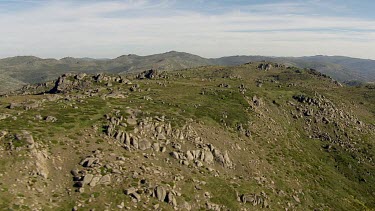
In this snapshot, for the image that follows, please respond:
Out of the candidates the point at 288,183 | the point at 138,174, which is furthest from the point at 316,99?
the point at 138,174

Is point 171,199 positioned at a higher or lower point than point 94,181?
lower

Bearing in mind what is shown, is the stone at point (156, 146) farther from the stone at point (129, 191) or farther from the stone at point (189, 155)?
the stone at point (129, 191)

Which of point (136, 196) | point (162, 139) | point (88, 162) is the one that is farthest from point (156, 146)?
point (136, 196)

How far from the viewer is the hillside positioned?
62000 mm

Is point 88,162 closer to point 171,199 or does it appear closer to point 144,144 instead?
point 144,144

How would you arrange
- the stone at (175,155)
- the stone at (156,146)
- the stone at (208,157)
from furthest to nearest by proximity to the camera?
the stone at (208,157) < the stone at (156,146) < the stone at (175,155)

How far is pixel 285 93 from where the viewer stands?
166500 mm

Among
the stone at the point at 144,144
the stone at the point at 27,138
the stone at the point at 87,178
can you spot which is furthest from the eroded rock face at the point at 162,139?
the stone at the point at 27,138

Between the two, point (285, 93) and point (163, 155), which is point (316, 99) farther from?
point (163, 155)

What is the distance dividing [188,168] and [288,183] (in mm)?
30203

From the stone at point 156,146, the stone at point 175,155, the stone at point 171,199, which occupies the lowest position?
the stone at point 171,199

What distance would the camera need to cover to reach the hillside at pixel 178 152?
62.0 metres

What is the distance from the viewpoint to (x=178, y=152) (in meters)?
83.1

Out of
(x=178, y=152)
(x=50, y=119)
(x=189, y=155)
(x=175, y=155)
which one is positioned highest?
(x=50, y=119)
